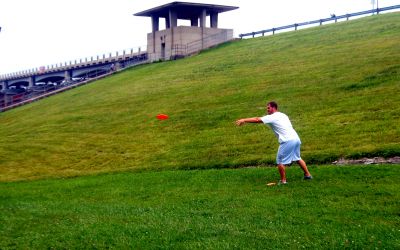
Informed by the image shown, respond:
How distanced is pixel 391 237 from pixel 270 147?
10.3 meters

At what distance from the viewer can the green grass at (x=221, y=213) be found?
812 centimetres

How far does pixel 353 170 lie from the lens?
1287 centimetres

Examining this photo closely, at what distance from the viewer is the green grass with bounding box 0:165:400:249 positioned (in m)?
8.12

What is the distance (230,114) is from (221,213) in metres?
14.5

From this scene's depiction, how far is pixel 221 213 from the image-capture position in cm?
1008

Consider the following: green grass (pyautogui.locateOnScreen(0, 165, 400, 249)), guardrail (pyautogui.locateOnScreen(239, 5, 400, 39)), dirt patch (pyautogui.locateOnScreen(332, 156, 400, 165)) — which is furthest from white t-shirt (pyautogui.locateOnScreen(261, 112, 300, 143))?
guardrail (pyautogui.locateOnScreen(239, 5, 400, 39))

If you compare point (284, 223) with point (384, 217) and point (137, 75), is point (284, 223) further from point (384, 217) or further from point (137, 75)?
point (137, 75)

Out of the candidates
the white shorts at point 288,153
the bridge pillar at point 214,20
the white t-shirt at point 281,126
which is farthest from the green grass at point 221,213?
the bridge pillar at point 214,20

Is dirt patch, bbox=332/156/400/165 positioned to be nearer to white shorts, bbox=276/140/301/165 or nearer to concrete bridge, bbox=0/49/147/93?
white shorts, bbox=276/140/301/165

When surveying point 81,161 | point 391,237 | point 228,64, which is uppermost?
point 228,64

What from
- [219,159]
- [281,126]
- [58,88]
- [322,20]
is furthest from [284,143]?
[58,88]

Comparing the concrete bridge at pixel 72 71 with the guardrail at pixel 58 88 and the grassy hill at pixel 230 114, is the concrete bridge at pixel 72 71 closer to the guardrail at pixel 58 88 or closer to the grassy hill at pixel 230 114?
the guardrail at pixel 58 88

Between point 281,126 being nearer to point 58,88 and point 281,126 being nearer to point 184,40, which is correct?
point 184,40

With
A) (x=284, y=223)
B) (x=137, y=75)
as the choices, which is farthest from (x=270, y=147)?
(x=137, y=75)
